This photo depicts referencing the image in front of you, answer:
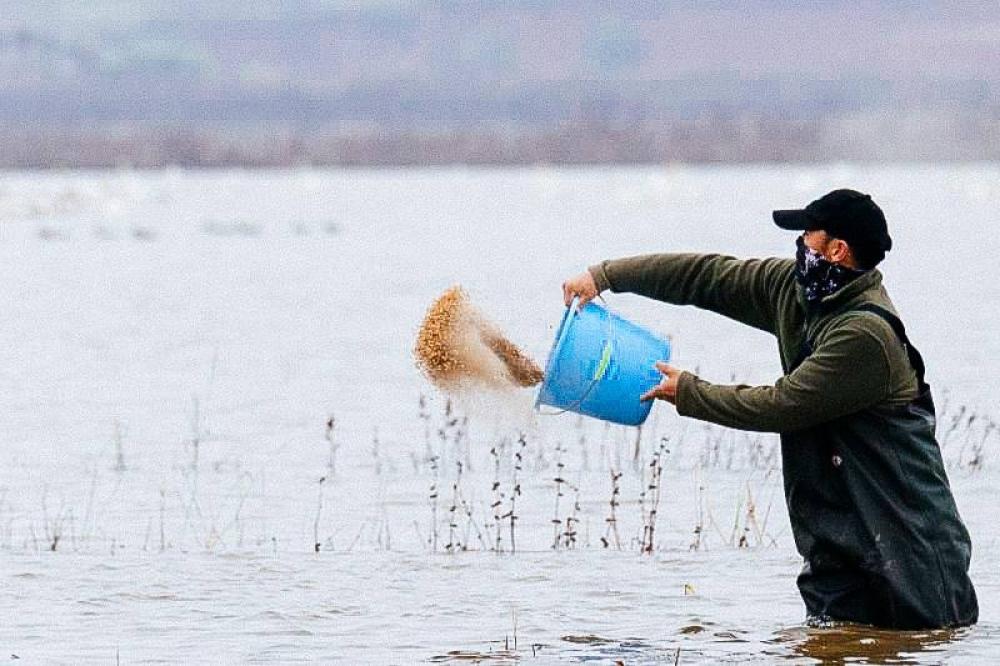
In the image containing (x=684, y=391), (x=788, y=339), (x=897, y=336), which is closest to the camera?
(x=897, y=336)

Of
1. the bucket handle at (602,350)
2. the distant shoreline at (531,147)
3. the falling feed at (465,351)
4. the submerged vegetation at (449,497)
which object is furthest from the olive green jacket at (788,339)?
the distant shoreline at (531,147)

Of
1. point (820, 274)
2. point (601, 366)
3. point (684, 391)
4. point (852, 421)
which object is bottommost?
point (852, 421)

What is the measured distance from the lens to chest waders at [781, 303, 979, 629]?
752 centimetres

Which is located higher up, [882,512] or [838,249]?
[838,249]

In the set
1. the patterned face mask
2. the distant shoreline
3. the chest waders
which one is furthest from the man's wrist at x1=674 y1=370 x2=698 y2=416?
the distant shoreline

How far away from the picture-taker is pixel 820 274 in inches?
295

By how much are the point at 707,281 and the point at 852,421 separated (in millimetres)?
771

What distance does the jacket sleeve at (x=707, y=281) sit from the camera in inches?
309

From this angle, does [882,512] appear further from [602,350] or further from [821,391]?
[602,350]

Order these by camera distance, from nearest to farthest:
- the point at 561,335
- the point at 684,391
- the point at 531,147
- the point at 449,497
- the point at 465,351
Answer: the point at 684,391, the point at 561,335, the point at 465,351, the point at 449,497, the point at 531,147

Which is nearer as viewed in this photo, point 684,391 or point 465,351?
point 684,391

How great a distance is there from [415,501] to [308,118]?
168 metres

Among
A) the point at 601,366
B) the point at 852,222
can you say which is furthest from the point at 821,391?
the point at 601,366

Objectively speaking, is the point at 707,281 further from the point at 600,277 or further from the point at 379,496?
the point at 379,496
